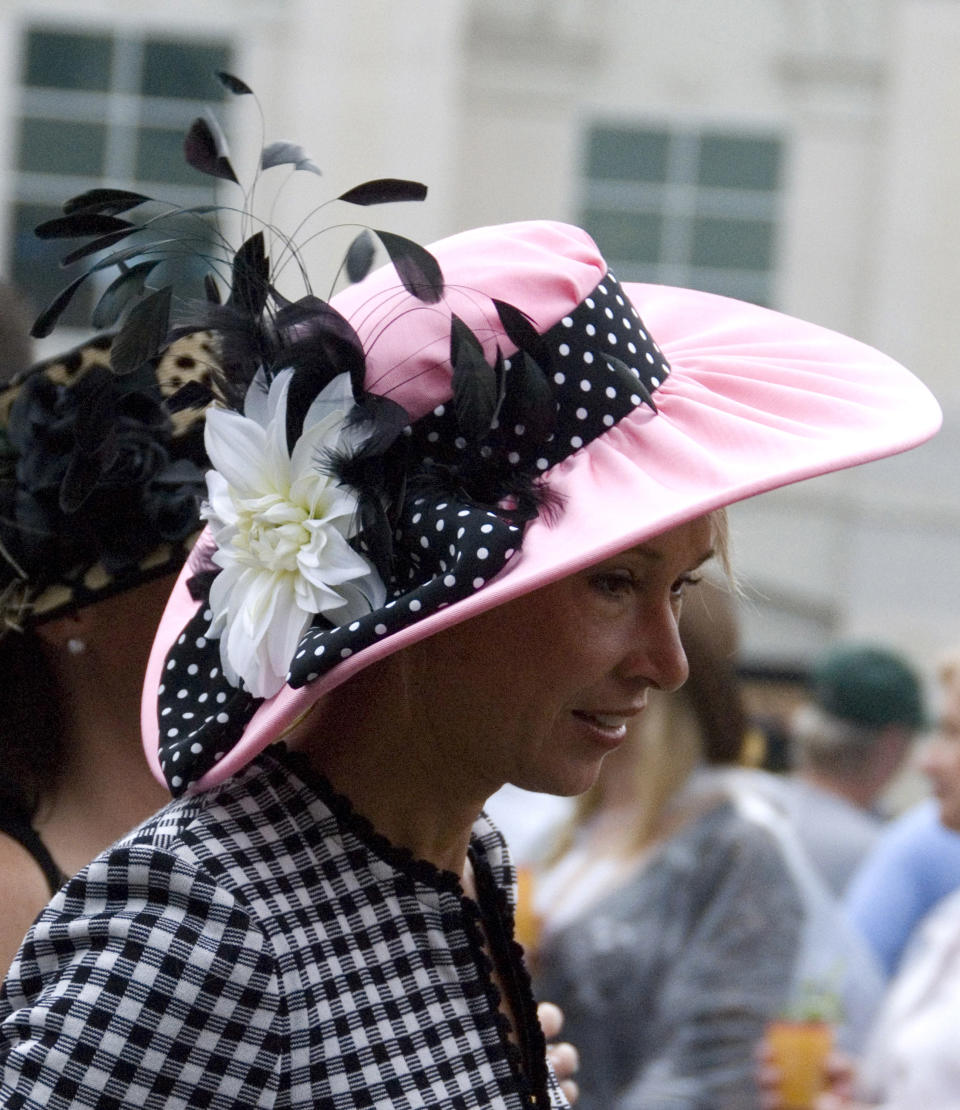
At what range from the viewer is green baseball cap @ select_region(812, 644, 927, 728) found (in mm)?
4238

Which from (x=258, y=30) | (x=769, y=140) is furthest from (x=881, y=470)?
(x=258, y=30)

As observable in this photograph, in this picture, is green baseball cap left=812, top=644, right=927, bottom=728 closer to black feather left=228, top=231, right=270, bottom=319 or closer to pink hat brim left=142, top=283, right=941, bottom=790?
pink hat brim left=142, top=283, right=941, bottom=790

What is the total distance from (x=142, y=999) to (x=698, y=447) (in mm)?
603

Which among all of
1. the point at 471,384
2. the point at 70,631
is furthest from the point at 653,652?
the point at 70,631

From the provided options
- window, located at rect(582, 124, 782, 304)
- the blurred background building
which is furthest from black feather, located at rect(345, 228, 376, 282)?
window, located at rect(582, 124, 782, 304)

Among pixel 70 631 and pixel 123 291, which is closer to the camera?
pixel 123 291

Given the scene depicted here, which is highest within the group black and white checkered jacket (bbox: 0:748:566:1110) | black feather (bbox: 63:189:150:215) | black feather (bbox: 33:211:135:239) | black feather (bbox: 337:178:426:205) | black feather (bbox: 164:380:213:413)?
black feather (bbox: 337:178:426:205)

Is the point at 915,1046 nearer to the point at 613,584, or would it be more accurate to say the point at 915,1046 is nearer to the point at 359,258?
the point at 613,584

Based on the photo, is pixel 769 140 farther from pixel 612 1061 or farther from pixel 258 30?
pixel 612 1061

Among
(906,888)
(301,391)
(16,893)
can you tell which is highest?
(301,391)

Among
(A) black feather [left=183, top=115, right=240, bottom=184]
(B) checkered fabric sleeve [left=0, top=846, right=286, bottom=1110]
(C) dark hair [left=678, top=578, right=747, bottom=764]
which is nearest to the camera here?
(B) checkered fabric sleeve [left=0, top=846, right=286, bottom=1110]

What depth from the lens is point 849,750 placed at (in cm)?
413

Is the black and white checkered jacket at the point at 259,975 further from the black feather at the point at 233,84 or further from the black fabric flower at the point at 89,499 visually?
the black feather at the point at 233,84

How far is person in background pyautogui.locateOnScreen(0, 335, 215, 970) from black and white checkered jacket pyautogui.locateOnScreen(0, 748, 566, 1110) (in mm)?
414
